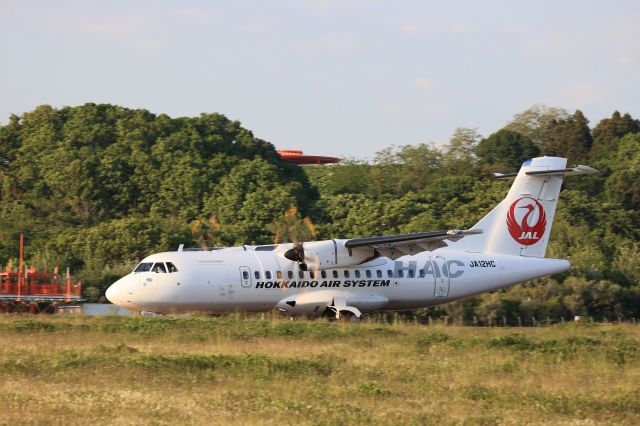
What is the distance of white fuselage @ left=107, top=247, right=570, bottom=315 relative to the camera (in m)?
22.7

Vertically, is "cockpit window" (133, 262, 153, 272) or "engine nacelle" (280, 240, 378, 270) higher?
"engine nacelle" (280, 240, 378, 270)

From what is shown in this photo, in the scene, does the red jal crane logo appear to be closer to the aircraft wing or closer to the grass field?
the aircraft wing

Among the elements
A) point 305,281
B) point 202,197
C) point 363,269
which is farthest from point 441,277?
point 202,197

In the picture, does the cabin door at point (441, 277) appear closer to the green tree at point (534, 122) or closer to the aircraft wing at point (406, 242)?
the aircraft wing at point (406, 242)

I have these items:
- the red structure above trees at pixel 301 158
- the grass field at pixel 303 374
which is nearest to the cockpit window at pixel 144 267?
the grass field at pixel 303 374

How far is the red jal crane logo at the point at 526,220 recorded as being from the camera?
26219 millimetres

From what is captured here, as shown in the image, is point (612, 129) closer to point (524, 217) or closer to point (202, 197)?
point (202, 197)

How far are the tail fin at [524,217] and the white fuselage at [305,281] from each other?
458 millimetres

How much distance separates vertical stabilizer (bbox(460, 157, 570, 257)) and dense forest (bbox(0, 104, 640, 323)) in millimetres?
5939

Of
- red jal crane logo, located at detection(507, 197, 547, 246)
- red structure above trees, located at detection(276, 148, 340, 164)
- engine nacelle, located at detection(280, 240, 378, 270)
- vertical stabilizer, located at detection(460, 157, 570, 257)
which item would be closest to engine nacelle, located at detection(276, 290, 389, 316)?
engine nacelle, located at detection(280, 240, 378, 270)

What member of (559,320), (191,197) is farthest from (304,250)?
(191,197)

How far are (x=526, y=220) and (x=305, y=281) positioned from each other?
662cm

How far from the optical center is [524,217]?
1033 inches

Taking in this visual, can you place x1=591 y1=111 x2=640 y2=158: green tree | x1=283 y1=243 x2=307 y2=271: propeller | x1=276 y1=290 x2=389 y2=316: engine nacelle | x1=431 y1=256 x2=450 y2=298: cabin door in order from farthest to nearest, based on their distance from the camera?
x1=591 y1=111 x2=640 y2=158: green tree → x1=431 y1=256 x2=450 y2=298: cabin door → x1=276 y1=290 x2=389 y2=316: engine nacelle → x1=283 y1=243 x2=307 y2=271: propeller
